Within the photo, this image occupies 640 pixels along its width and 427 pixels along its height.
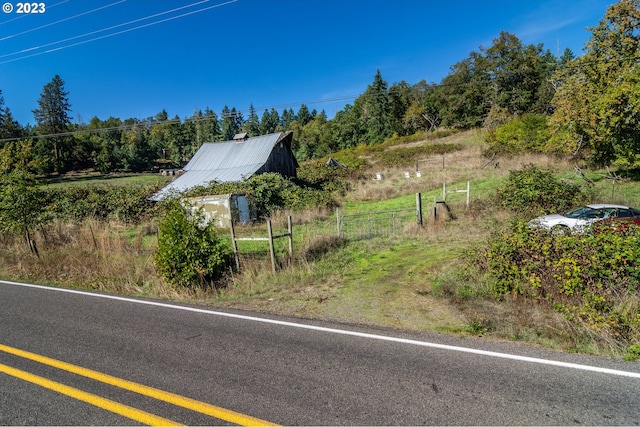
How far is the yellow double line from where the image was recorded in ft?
10.7

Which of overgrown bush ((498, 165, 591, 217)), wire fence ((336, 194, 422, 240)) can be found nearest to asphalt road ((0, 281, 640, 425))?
wire fence ((336, 194, 422, 240))

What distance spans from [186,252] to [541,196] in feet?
48.0

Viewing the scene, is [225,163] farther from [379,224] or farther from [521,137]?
[521,137]

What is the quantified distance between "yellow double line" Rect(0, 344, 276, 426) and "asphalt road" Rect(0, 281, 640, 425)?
13mm

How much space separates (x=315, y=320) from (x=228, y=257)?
4077 millimetres

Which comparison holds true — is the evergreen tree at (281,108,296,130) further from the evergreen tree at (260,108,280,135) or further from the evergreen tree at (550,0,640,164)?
the evergreen tree at (550,0,640,164)

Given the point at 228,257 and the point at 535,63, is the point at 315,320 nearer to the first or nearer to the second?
the point at 228,257

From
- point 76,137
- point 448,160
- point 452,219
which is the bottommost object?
point 452,219

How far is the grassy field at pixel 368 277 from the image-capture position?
5.76 meters

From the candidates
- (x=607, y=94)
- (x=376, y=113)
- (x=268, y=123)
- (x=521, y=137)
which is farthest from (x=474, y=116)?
(x=268, y=123)

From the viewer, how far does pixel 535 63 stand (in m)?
58.6

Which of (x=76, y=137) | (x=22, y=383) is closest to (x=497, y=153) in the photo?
(x=22, y=383)

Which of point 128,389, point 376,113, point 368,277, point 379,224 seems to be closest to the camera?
point 128,389

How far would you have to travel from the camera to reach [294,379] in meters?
3.93
